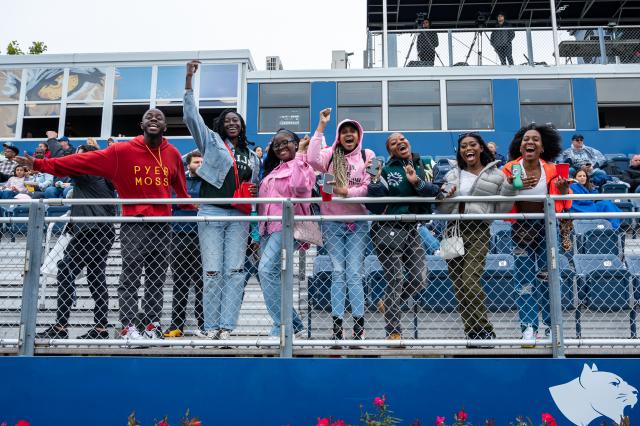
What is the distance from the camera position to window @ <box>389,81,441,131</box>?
13.8 m

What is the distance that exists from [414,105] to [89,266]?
10637 millimetres

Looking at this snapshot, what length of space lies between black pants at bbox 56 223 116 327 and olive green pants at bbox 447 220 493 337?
8.87 ft

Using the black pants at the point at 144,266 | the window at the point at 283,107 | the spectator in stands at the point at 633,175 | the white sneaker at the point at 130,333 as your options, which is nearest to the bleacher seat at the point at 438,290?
the black pants at the point at 144,266

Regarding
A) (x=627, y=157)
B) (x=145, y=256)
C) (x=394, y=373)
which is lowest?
(x=394, y=373)

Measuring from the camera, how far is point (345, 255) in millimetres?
4371

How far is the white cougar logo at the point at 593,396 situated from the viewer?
12.5 feet

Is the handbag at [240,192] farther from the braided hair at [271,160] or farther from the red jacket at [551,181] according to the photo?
the red jacket at [551,181]

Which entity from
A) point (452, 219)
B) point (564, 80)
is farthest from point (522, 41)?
point (452, 219)

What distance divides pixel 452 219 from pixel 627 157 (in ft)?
33.2

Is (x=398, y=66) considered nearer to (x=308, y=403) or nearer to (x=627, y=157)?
(x=627, y=157)

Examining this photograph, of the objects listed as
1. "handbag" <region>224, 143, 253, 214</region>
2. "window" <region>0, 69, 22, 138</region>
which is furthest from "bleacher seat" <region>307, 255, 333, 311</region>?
"window" <region>0, 69, 22, 138</region>

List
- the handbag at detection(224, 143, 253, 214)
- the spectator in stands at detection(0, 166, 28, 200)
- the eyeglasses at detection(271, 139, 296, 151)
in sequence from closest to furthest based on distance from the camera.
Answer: the handbag at detection(224, 143, 253, 214) → the eyeglasses at detection(271, 139, 296, 151) → the spectator in stands at detection(0, 166, 28, 200)

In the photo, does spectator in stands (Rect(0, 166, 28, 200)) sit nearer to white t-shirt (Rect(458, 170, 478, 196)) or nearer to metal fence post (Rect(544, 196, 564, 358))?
white t-shirt (Rect(458, 170, 478, 196))

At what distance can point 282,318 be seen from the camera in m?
3.99
